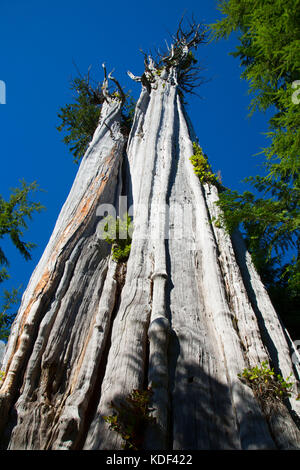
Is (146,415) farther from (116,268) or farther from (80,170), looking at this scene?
(80,170)

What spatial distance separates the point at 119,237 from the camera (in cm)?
548

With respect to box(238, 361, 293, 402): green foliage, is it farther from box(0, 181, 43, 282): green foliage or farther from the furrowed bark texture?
box(0, 181, 43, 282): green foliage

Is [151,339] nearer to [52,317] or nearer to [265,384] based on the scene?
[265,384]

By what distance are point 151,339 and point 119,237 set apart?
252 cm

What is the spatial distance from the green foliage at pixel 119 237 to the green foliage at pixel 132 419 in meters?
2.64

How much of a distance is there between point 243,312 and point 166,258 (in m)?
1.45

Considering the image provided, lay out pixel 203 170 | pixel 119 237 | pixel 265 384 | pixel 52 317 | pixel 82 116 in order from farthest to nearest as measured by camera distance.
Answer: pixel 82 116, pixel 203 170, pixel 119 237, pixel 52 317, pixel 265 384

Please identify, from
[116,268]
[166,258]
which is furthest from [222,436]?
[116,268]

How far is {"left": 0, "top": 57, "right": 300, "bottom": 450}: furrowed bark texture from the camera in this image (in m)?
2.59

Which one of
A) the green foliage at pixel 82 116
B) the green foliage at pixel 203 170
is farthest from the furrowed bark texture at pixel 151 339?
the green foliage at pixel 82 116

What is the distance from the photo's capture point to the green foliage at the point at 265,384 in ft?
8.91

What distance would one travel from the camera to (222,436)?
2.53 metres

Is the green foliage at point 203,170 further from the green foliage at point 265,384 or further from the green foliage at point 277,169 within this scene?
the green foliage at point 265,384

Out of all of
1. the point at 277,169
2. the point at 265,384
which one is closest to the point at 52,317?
the point at 265,384
